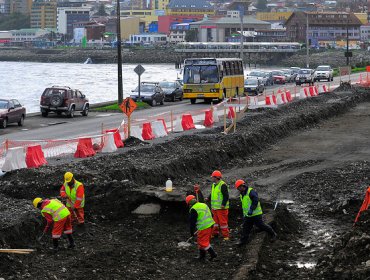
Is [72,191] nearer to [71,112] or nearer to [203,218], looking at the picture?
[203,218]

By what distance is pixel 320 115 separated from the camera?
43.7 metres

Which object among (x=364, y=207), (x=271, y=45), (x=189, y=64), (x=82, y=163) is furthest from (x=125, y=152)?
(x=271, y=45)

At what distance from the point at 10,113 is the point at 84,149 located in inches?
474

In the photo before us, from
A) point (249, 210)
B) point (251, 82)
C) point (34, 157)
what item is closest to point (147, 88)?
point (251, 82)

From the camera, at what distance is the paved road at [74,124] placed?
3378 cm

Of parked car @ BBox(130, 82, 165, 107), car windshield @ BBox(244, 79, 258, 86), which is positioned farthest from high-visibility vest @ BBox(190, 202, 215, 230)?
car windshield @ BBox(244, 79, 258, 86)

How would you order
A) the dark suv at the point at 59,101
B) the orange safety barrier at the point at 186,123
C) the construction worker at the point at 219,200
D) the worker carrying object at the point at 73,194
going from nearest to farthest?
1. the construction worker at the point at 219,200
2. the worker carrying object at the point at 73,194
3. the orange safety barrier at the point at 186,123
4. the dark suv at the point at 59,101

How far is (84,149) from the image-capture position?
26.4m

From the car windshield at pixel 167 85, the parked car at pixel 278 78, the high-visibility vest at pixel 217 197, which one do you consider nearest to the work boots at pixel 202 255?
the high-visibility vest at pixel 217 197

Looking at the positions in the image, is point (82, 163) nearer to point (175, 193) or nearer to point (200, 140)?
point (175, 193)

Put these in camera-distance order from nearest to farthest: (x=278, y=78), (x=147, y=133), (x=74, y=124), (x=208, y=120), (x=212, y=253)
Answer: (x=212, y=253) → (x=147, y=133) → (x=208, y=120) → (x=74, y=124) → (x=278, y=78)

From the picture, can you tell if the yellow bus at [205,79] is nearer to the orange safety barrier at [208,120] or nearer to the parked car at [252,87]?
the parked car at [252,87]

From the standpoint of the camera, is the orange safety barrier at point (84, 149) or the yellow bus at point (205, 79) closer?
the orange safety barrier at point (84, 149)

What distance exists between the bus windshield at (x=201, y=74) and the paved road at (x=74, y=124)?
4.75 ft
